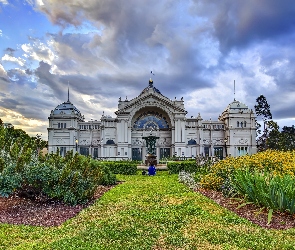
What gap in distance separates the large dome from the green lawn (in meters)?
52.1

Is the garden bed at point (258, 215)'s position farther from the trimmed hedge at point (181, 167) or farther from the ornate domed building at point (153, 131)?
the ornate domed building at point (153, 131)

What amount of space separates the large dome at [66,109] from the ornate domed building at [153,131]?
20 cm

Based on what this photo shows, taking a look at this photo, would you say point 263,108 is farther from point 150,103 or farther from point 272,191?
point 272,191

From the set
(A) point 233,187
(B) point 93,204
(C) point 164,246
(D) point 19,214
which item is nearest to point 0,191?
(D) point 19,214

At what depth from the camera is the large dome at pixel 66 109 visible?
202 feet

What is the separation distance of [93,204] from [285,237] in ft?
23.1

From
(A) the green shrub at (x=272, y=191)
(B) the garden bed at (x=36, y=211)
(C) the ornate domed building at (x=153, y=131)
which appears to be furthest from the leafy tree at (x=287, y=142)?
(B) the garden bed at (x=36, y=211)

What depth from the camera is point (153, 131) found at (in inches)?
2357

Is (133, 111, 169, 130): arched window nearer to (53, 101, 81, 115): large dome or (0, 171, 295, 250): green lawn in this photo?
(53, 101, 81, 115): large dome

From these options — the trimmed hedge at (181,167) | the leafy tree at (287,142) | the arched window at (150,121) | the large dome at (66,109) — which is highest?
the large dome at (66,109)

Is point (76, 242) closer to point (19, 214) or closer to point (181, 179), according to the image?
point (19, 214)

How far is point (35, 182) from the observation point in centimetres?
1188

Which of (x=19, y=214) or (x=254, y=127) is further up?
(x=254, y=127)

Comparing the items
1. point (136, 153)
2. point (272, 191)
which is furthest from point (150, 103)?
point (272, 191)
